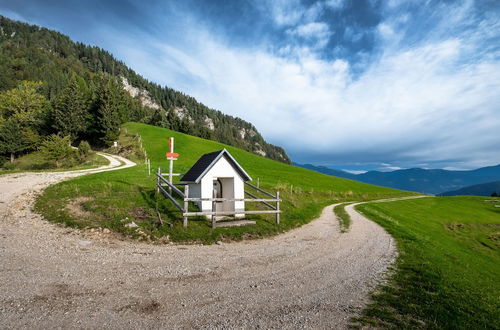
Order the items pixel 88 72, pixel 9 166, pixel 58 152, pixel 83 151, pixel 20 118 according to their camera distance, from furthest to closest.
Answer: pixel 88 72 < pixel 20 118 < pixel 83 151 < pixel 9 166 < pixel 58 152

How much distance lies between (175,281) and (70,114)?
210 feet

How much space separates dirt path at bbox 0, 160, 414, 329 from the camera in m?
5.28

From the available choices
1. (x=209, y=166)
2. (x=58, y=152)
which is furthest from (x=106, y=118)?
(x=209, y=166)

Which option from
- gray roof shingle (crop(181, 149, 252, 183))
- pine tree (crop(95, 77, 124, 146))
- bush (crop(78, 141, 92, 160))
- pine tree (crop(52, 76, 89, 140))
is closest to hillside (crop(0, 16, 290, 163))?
pine tree (crop(95, 77, 124, 146))

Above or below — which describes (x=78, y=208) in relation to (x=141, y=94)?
below

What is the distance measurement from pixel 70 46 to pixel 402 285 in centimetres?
24678

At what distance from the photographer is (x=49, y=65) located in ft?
415

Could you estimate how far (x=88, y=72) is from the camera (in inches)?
5605

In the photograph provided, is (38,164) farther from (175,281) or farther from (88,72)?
(88,72)


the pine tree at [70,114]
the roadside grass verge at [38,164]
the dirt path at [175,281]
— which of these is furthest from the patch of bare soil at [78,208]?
the pine tree at [70,114]

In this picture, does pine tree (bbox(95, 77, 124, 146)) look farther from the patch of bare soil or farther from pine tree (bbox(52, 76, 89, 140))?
the patch of bare soil

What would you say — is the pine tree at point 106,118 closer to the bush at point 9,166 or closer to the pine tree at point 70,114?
the pine tree at point 70,114

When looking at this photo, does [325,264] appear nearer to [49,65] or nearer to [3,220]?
[3,220]

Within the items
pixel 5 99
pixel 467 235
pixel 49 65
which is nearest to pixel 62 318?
pixel 467 235
